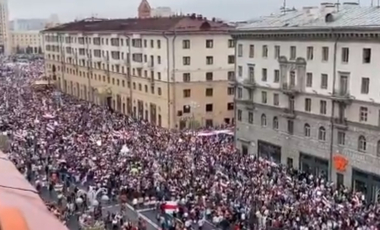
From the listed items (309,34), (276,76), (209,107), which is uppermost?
(309,34)

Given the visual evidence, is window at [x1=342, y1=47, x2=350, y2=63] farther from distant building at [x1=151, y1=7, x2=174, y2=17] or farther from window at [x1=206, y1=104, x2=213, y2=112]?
distant building at [x1=151, y1=7, x2=174, y2=17]

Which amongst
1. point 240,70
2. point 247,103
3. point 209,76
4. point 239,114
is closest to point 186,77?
point 209,76

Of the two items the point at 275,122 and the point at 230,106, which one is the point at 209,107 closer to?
the point at 230,106

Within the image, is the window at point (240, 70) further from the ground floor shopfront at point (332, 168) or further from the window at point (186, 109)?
the window at point (186, 109)

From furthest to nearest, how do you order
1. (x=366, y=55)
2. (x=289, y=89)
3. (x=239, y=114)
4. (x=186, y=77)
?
(x=186, y=77), (x=239, y=114), (x=289, y=89), (x=366, y=55)

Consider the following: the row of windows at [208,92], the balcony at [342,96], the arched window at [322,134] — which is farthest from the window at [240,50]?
the balcony at [342,96]

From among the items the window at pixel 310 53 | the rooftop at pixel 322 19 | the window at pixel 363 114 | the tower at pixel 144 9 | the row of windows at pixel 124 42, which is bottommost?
the window at pixel 363 114

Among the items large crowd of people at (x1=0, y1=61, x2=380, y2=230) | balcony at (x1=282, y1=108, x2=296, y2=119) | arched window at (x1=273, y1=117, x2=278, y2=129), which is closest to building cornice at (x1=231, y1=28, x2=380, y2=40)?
balcony at (x1=282, y1=108, x2=296, y2=119)
